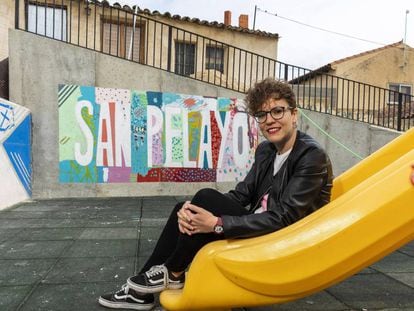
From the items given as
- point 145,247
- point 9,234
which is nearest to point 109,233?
point 145,247

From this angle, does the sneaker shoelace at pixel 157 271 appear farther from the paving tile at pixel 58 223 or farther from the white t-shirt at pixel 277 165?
the paving tile at pixel 58 223

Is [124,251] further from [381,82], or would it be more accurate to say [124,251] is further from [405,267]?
[381,82]

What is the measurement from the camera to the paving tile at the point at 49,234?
13.0 ft

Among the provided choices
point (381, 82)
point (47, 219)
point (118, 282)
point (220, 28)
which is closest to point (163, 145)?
point (47, 219)

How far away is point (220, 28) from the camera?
13312 mm

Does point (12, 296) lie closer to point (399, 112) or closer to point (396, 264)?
point (396, 264)

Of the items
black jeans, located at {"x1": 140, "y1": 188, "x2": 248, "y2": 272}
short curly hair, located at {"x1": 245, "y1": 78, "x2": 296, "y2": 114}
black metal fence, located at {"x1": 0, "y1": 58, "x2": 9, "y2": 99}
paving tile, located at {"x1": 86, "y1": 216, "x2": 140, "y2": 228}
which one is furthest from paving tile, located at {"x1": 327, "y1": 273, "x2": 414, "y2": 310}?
black metal fence, located at {"x1": 0, "y1": 58, "x2": 9, "y2": 99}

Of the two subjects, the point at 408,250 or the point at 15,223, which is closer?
the point at 408,250

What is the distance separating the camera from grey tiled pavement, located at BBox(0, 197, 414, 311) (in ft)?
7.82

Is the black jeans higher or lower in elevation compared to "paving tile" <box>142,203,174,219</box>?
higher

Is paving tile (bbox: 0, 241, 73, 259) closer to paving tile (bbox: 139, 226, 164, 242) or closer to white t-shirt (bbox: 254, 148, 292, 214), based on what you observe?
paving tile (bbox: 139, 226, 164, 242)

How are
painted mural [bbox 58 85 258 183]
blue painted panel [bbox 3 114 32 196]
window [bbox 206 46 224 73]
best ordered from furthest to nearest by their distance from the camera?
window [bbox 206 46 224 73] → painted mural [bbox 58 85 258 183] → blue painted panel [bbox 3 114 32 196]

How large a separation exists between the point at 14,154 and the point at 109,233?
294 centimetres

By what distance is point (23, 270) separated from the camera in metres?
2.94
